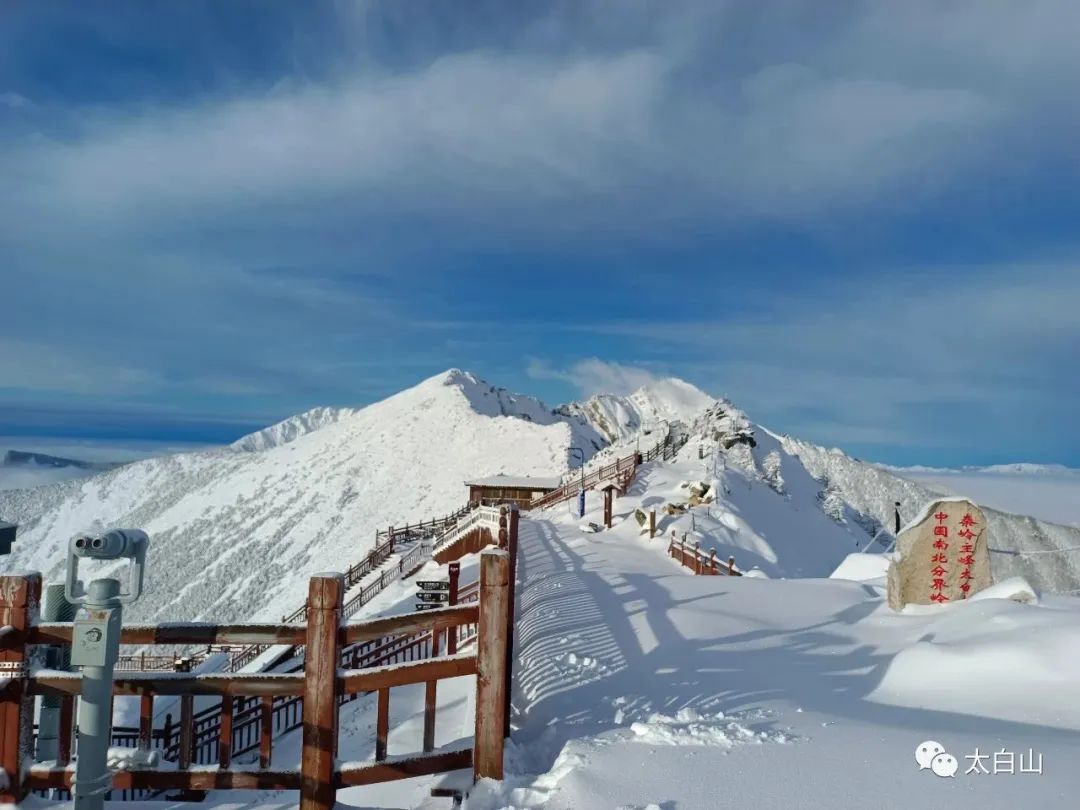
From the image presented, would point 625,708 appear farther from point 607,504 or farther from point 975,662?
point 607,504

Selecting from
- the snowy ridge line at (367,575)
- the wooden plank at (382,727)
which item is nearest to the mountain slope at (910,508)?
the wooden plank at (382,727)

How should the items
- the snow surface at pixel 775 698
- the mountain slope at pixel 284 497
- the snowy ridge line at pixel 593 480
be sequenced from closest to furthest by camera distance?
the snow surface at pixel 775 698
the snowy ridge line at pixel 593 480
the mountain slope at pixel 284 497

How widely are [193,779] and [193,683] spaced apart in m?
0.62

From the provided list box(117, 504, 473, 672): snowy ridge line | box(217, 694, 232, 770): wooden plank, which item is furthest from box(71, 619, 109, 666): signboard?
box(117, 504, 473, 672): snowy ridge line

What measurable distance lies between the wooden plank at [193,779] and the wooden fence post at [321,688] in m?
0.19

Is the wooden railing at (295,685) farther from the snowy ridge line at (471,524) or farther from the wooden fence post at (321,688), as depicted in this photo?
the snowy ridge line at (471,524)

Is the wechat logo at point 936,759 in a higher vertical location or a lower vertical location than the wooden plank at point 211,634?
lower

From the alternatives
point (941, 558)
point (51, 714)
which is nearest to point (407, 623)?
point (51, 714)

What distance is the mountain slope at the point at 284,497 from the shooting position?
66125 millimetres

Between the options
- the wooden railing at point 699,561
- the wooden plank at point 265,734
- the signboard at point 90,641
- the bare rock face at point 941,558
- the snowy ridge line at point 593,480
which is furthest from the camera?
the snowy ridge line at point 593,480

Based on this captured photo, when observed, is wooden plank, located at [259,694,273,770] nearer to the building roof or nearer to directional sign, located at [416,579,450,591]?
directional sign, located at [416,579,450,591]

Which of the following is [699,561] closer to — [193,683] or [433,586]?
[433,586]

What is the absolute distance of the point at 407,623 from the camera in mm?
5000

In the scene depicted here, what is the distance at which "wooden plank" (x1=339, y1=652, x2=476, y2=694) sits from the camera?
193 inches
